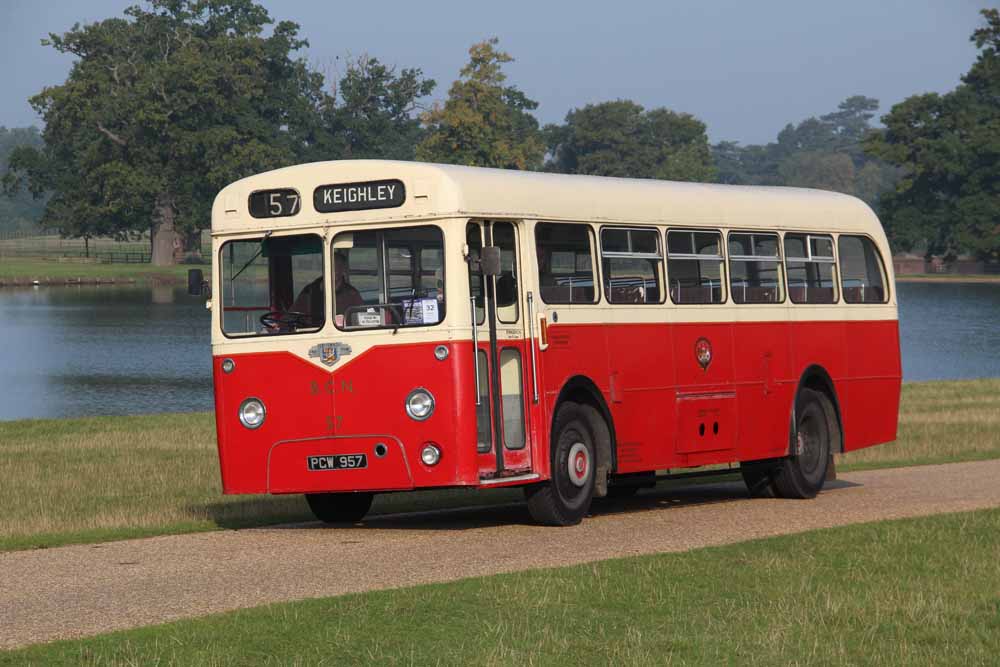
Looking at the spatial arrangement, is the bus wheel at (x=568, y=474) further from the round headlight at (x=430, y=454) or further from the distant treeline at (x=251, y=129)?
the distant treeline at (x=251, y=129)

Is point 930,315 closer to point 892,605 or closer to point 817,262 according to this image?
point 817,262

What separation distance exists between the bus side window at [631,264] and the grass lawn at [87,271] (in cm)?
9275

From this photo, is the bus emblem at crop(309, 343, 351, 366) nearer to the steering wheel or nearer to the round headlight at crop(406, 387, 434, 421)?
the steering wheel

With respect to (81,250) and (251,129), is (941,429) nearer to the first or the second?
(251,129)

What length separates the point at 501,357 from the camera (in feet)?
48.4

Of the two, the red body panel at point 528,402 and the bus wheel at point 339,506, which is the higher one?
the red body panel at point 528,402

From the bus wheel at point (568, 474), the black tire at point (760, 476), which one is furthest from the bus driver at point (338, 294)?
the black tire at point (760, 476)

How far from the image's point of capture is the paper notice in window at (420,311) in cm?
1443

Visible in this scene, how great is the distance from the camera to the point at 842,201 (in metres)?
19.9

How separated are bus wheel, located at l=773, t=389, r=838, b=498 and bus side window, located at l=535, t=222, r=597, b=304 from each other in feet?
12.4

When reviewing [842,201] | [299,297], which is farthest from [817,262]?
[299,297]

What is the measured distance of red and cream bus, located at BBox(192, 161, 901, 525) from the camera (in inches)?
566

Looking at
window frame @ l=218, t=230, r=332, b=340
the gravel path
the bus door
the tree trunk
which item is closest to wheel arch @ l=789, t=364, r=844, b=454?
the gravel path

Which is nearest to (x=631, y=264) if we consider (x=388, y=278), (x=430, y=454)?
(x=388, y=278)
